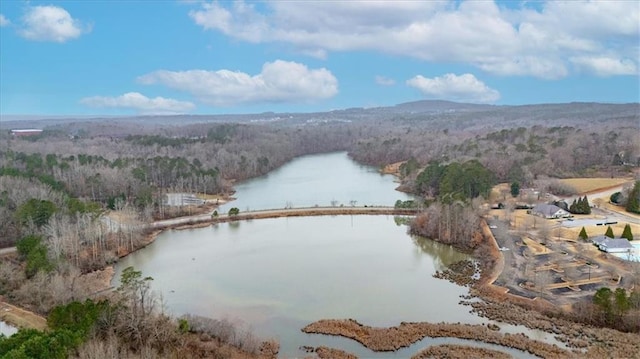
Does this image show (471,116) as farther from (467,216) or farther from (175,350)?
(175,350)

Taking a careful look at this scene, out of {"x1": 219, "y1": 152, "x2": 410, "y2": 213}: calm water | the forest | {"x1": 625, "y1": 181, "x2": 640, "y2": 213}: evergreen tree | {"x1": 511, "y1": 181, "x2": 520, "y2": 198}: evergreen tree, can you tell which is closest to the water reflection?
the forest

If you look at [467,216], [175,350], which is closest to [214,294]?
[175,350]

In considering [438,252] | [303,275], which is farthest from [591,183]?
[303,275]

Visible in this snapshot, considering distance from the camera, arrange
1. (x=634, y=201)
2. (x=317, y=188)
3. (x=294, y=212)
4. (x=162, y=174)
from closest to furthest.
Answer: (x=634, y=201) < (x=294, y=212) < (x=162, y=174) < (x=317, y=188)

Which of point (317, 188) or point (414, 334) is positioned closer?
point (414, 334)

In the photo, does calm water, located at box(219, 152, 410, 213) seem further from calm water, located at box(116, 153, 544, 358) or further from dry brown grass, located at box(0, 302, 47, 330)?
dry brown grass, located at box(0, 302, 47, 330)

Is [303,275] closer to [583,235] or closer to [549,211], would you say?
[583,235]
